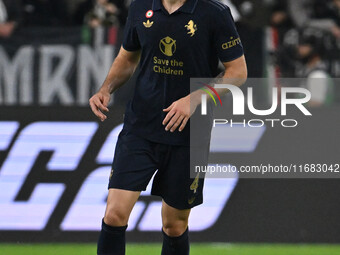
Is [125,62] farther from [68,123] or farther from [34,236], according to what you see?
[34,236]

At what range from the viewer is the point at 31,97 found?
6.64 metres

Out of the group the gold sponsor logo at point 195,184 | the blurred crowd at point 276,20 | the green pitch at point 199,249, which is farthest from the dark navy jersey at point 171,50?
the blurred crowd at point 276,20

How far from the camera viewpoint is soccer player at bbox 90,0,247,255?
4.54 meters

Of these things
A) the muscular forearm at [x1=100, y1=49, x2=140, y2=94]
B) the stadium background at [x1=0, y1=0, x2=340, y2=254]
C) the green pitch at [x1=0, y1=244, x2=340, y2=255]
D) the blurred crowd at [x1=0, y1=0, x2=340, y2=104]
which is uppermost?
the muscular forearm at [x1=100, y1=49, x2=140, y2=94]

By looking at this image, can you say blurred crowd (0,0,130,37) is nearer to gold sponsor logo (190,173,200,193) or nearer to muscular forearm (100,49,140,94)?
muscular forearm (100,49,140,94)

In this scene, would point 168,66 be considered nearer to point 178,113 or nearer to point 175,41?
point 175,41

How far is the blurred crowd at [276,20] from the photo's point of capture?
6805 millimetres

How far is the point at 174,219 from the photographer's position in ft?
16.0

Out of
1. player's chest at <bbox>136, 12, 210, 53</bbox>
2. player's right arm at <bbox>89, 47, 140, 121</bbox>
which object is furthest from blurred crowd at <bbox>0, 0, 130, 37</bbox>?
player's chest at <bbox>136, 12, 210, 53</bbox>

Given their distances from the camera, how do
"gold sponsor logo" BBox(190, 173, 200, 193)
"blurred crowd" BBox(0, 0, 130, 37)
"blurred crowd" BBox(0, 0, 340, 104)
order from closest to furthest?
"gold sponsor logo" BBox(190, 173, 200, 193)
"blurred crowd" BBox(0, 0, 340, 104)
"blurred crowd" BBox(0, 0, 130, 37)

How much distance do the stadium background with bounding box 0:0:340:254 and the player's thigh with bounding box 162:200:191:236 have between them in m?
1.58

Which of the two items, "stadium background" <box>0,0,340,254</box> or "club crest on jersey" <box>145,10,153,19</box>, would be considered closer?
"club crest on jersey" <box>145,10,153,19</box>

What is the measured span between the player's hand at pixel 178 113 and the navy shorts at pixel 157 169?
0.85 feet

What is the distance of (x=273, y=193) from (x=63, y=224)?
175 cm
